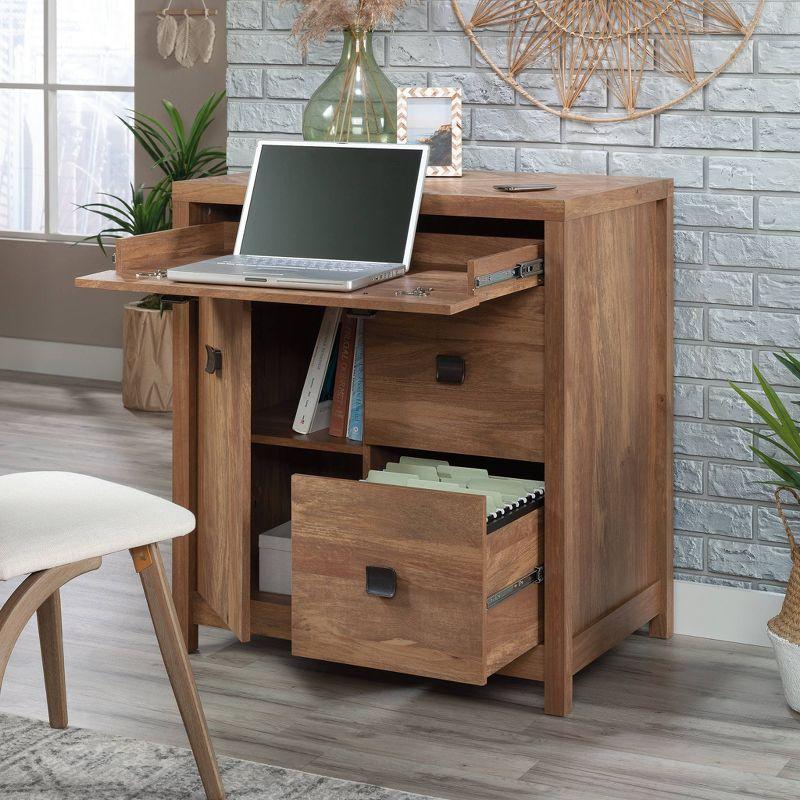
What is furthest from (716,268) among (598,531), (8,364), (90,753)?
(8,364)

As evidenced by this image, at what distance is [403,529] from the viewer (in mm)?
2178

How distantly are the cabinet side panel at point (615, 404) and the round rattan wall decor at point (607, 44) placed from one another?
25cm

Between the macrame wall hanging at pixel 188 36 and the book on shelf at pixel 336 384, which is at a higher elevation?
the macrame wall hanging at pixel 188 36

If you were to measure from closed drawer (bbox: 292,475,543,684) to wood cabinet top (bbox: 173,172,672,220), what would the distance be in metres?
0.47

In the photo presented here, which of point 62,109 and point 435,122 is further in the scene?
point 62,109

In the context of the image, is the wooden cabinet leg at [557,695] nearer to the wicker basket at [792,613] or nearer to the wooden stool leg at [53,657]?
the wicker basket at [792,613]

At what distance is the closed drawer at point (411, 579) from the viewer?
2.14 m

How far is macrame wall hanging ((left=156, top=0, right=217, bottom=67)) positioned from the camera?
5090 mm

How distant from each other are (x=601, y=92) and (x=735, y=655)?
1.10m

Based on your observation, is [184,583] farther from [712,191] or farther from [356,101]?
[712,191]

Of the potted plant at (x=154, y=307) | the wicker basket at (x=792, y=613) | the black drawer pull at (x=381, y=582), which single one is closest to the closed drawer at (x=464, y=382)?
the black drawer pull at (x=381, y=582)

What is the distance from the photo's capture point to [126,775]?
2016 mm

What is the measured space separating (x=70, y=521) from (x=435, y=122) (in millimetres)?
1142

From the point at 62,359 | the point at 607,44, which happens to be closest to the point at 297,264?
→ the point at 607,44
